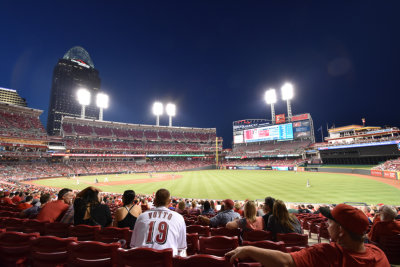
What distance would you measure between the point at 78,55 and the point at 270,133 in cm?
18542

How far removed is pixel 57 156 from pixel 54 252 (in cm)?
7755

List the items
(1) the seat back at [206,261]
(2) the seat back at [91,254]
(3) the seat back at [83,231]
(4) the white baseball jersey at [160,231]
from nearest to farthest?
(1) the seat back at [206,261] → (2) the seat back at [91,254] → (4) the white baseball jersey at [160,231] → (3) the seat back at [83,231]

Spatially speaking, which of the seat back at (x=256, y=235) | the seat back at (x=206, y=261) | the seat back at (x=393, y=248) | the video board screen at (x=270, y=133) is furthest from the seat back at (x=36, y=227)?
the video board screen at (x=270, y=133)

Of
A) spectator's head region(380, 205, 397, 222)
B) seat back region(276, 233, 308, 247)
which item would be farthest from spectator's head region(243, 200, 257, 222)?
spectator's head region(380, 205, 397, 222)

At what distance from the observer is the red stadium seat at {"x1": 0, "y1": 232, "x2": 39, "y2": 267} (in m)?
3.72

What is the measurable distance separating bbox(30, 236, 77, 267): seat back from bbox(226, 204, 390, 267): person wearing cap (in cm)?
338

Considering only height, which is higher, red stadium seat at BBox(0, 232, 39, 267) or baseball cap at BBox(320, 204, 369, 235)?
baseball cap at BBox(320, 204, 369, 235)

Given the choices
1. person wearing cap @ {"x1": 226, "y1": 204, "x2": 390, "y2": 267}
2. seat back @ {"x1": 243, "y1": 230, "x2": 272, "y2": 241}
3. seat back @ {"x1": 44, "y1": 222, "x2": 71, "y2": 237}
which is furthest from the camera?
seat back @ {"x1": 44, "y1": 222, "x2": 71, "y2": 237}

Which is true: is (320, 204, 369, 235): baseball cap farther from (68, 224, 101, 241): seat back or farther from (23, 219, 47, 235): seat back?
(23, 219, 47, 235): seat back

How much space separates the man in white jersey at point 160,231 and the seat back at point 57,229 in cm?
294

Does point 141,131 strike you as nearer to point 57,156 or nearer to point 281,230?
point 57,156

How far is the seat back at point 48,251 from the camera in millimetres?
3469

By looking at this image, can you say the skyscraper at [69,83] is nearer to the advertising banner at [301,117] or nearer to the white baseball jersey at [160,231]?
the advertising banner at [301,117]

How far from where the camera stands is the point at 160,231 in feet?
10.6
